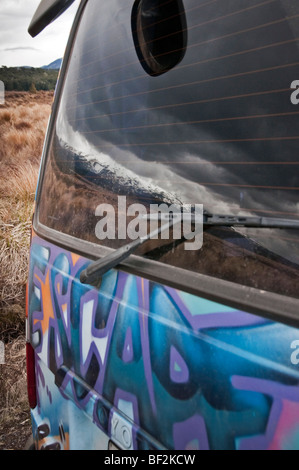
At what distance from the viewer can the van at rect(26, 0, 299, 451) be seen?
101cm

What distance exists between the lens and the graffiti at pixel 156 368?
3.12 feet

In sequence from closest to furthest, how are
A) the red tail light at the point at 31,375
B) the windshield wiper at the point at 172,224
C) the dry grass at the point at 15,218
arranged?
the windshield wiper at the point at 172,224 → the red tail light at the point at 31,375 → the dry grass at the point at 15,218

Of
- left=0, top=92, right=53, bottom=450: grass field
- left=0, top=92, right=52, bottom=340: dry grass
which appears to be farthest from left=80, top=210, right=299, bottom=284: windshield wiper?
left=0, top=92, right=52, bottom=340: dry grass

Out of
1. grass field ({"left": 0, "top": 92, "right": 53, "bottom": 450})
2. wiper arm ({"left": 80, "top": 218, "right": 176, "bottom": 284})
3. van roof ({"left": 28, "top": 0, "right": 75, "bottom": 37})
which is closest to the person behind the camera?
wiper arm ({"left": 80, "top": 218, "right": 176, "bottom": 284})

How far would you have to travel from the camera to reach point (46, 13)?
1.96 metres

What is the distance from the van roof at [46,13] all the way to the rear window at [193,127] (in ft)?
0.50

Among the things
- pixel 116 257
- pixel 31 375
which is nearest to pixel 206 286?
pixel 116 257

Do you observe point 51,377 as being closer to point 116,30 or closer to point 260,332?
point 260,332

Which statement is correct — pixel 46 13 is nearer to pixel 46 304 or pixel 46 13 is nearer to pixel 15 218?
pixel 46 304

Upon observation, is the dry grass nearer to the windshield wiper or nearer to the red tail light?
the red tail light

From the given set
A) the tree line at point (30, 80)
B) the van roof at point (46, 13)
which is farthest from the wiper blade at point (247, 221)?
the tree line at point (30, 80)

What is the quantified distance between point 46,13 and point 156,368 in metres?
1.67

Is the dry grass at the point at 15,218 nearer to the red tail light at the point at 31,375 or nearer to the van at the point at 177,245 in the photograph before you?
the red tail light at the point at 31,375
